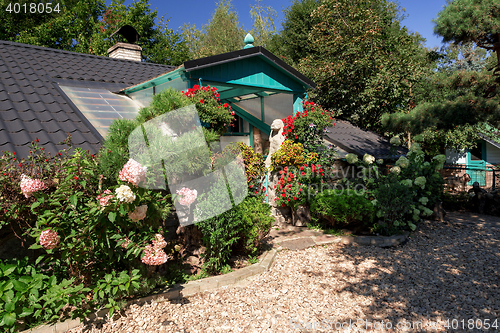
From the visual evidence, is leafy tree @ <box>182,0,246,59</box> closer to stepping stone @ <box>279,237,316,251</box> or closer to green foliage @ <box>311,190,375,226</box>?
green foliage @ <box>311,190,375,226</box>

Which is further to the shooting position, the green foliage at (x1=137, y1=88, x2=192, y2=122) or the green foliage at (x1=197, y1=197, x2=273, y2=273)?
the green foliage at (x1=197, y1=197, x2=273, y2=273)

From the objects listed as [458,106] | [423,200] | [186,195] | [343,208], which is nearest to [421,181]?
[423,200]

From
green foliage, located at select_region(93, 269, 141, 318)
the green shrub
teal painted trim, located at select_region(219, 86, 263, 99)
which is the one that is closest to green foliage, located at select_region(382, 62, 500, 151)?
teal painted trim, located at select_region(219, 86, 263, 99)

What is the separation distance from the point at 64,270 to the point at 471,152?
68.9ft

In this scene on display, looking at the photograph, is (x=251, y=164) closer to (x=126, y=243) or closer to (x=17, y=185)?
(x=126, y=243)

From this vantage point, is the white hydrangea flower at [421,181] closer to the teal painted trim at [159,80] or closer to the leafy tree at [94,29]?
the teal painted trim at [159,80]

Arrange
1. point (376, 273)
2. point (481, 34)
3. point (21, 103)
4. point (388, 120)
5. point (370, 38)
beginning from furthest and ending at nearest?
point (370, 38), point (388, 120), point (481, 34), point (21, 103), point (376, 273)

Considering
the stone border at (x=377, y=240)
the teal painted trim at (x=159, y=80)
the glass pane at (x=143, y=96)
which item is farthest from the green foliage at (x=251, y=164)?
the glass pane at (x=143, y=96)

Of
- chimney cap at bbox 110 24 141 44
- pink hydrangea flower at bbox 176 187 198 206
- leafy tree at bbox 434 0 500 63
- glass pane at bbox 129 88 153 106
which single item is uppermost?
chimney cap at bbox 110 24 141 44

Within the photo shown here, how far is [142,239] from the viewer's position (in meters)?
3.17

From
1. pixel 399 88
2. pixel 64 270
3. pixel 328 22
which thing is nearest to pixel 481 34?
pixel 399 88

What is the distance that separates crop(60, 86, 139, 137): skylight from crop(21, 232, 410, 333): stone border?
2845mm

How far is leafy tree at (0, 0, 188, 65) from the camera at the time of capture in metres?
19.2

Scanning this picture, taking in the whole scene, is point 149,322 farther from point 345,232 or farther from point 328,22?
point 328,22
